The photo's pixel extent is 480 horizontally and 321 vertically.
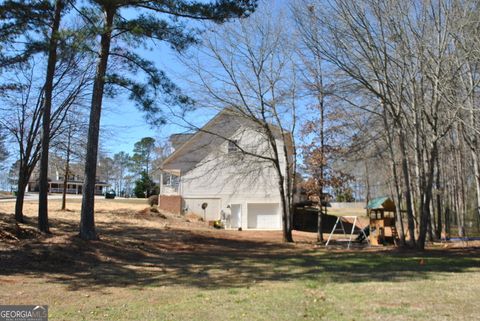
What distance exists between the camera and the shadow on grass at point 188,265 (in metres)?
9.52

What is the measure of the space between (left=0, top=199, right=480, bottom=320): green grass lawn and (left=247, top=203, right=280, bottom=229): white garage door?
45.1 feet

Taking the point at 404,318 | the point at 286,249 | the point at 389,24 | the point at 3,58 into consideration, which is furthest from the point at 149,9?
the point at 404,318

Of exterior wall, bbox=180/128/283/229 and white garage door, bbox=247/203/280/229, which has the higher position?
exterior wall, bbox=180/128/283/229

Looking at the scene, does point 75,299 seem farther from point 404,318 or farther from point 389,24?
Answer: point 389,24

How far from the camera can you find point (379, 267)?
36.9 feet

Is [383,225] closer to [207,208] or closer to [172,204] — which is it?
[207,208]

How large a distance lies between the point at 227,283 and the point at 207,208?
21.5 meters

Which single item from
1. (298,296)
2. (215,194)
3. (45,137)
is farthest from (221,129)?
(298,296)

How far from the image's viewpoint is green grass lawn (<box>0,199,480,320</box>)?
6328mm

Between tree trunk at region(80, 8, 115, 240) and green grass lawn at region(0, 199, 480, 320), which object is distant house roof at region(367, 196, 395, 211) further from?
tree trunk at region(80, 8, 115, 240)

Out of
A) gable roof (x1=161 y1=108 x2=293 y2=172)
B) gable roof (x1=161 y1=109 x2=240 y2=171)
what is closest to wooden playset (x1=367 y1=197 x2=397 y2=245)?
gable roof (x1=161 y1=108 x2=293 y2=172)

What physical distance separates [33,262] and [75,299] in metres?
3.60

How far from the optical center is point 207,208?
3066 centimetres

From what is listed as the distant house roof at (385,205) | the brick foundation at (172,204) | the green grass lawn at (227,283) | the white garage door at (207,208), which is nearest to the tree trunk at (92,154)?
the green grass lawn at (227,283)
